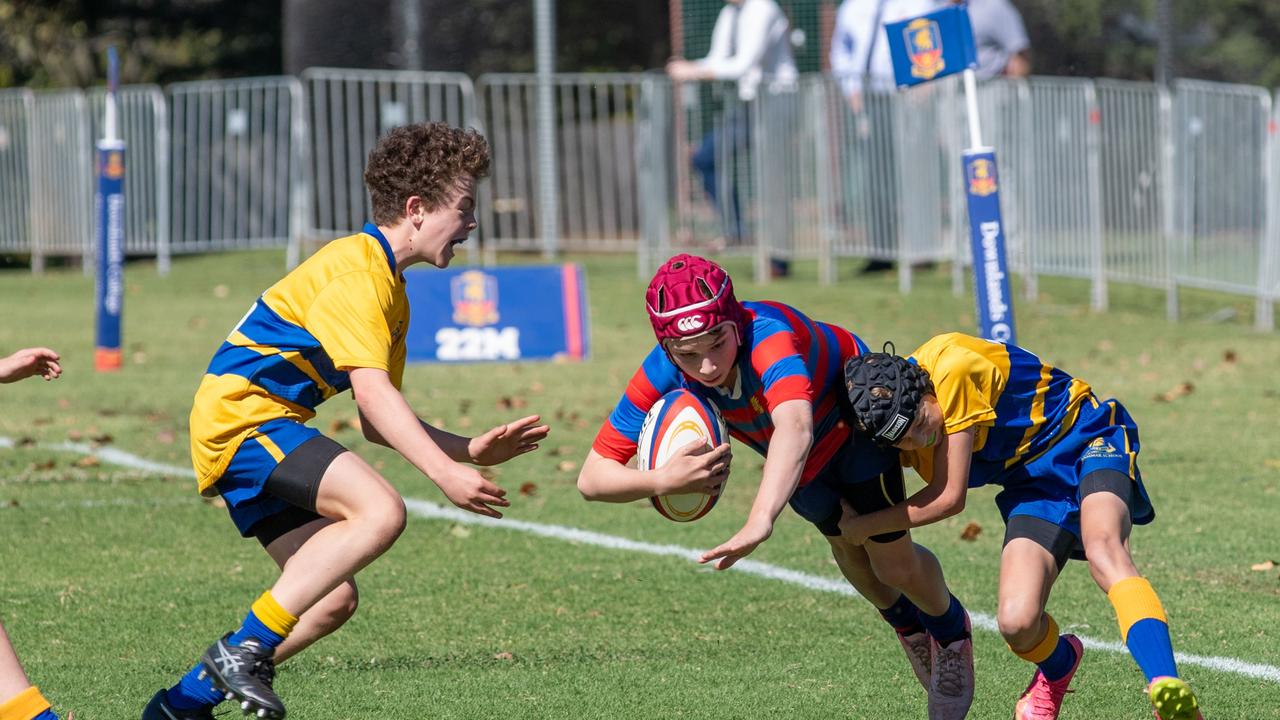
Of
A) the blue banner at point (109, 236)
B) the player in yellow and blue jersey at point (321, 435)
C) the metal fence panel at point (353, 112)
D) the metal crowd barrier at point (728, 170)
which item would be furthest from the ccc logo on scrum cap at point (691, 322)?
the metal fence panel at point (353, 112)

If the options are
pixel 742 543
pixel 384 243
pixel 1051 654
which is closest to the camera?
pixel 742 543

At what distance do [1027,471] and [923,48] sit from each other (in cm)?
462

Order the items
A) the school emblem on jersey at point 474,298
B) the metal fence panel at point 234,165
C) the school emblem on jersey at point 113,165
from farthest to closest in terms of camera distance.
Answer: the metal fence panel at point 234,165, the school emblem on jersey at point 474,298, the school emblem on jersey at point 113,165

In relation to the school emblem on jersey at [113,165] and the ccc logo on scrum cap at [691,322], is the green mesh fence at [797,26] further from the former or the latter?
the ccc logo on scrum cap at [691,322]

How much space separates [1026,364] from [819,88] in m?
11.5

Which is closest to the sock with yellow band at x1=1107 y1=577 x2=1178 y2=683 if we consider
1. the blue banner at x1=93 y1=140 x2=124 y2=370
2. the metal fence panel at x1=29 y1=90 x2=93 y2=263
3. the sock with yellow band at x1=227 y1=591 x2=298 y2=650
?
the sock with yellow band at x1=227 y1=591 x2=298 y2=650

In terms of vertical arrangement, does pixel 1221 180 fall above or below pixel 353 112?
below

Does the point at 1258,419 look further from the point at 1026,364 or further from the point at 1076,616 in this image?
the point at 1026,364

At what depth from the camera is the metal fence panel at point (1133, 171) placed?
15414 mm

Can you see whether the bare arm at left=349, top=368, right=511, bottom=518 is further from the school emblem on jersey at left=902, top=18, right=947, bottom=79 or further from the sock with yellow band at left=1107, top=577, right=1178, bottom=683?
the school emblem on jersey at left=902, top=18, right=947, bottom=79

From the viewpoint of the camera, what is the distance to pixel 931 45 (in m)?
9.52

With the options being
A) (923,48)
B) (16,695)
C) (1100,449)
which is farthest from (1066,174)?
(16,695)

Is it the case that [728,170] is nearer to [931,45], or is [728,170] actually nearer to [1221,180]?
[1221,180]

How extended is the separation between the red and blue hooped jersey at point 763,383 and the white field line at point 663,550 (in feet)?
5.49
